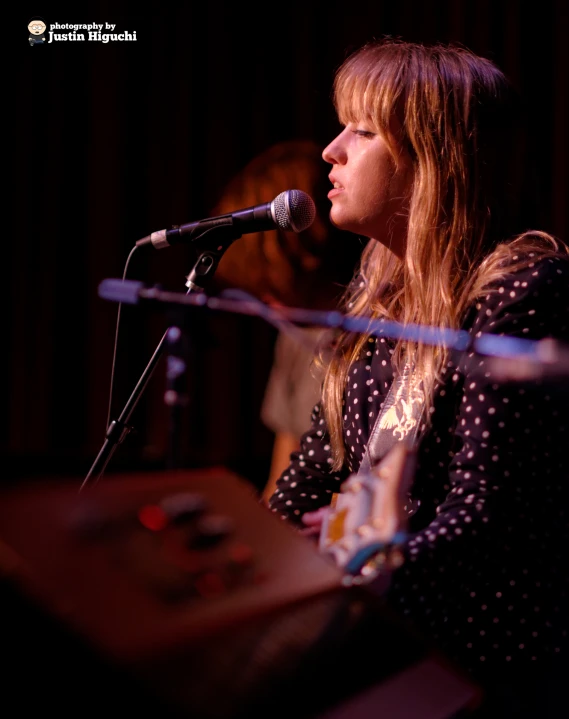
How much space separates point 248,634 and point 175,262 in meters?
3.14

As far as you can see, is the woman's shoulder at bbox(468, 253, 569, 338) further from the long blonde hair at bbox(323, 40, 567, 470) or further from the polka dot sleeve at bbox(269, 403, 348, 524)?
the polka dot sleeve at bbox(269, 403, 348, 524)

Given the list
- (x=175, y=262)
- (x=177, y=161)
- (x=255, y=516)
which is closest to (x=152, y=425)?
(x=175, y=262)

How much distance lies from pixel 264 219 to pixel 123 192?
2.41 metres

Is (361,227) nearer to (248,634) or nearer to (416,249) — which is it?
(416,249)

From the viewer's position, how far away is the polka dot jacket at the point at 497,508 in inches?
46.8

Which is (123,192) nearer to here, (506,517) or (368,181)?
(368,181)

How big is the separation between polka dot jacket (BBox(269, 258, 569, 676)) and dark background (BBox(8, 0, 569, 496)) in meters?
2.29

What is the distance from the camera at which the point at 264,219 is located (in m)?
1.47

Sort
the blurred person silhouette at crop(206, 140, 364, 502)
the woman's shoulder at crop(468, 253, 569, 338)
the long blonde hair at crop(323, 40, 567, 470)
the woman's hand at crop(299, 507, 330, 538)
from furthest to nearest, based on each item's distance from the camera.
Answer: the blurred person silhouette at crop(206, 140, 364, 502) → the long blonde hair at crop(323, 40, 567, 470) → the woman's shoulder at crop(468, 253, 569, 338) → the woman's hand at crop(299, 507, 330, 538)

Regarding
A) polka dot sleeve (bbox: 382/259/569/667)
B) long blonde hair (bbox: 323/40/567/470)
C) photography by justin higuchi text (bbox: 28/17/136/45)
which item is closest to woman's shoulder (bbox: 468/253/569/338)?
polka dot sleeve (bbox: 382/259/569/667)

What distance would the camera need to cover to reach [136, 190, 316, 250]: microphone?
1449mm

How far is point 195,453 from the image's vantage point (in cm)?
364

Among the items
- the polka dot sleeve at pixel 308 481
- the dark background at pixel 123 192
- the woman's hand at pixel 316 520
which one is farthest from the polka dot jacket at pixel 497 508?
the dark background at pixel 123 192

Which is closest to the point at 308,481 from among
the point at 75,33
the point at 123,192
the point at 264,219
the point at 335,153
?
the point at 264,219
